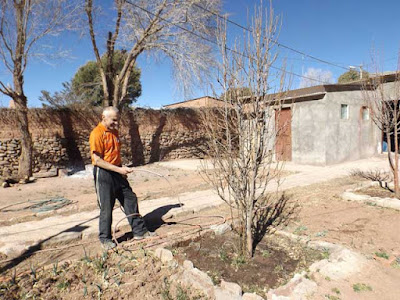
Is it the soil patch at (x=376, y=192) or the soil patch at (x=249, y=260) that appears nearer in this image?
the soil patch at (x=249, y=260)

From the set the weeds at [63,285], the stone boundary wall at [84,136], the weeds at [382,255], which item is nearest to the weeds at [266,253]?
the weeds at [382,255]

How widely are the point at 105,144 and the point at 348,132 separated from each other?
10756mm

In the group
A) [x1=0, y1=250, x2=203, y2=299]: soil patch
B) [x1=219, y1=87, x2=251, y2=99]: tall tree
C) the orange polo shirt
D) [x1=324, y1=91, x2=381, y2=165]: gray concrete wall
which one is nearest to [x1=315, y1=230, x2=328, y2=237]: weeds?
[x1=0, y1=250, x2=203, y2=299]: soil patch

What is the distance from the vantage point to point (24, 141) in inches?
377

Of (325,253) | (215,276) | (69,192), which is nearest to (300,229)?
(325,253)

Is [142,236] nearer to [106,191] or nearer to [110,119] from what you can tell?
[106,191]

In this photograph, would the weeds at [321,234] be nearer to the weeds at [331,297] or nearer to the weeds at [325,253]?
the weeds at [325,253]

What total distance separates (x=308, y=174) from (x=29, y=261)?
8.02 meters

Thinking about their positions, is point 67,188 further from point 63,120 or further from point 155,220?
point 155,220

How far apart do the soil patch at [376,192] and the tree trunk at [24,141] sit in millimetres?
10256

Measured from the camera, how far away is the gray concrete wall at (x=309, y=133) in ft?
34.2

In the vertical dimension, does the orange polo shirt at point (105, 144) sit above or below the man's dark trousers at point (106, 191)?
above

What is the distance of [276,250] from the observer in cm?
309

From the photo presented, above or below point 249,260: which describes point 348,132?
above
